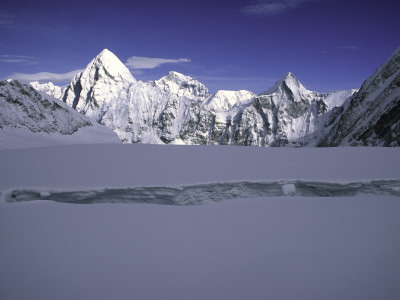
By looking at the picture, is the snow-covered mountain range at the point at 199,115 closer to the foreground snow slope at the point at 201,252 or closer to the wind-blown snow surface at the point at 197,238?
the wind-blown snow surface at the point at 197,238

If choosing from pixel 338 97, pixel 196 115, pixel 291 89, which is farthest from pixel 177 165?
pixel 338 97

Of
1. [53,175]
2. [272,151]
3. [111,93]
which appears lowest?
[53,175]

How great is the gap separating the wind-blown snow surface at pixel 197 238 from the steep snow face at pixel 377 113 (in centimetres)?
4171

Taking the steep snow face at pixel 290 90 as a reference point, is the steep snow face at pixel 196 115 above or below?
below

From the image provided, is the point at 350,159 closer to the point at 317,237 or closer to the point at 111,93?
the point at 317,237

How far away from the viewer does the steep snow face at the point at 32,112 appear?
49.4 meters

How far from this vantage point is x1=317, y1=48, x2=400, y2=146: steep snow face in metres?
39.8

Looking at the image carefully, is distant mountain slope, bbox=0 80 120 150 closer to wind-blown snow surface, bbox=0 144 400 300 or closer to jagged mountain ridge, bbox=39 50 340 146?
wind-blown snow surface, bbox=0 144 400 300

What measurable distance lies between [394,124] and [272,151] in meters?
43.1

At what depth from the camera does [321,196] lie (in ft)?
14.6

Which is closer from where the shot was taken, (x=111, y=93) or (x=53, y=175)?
(x=53, y=175)

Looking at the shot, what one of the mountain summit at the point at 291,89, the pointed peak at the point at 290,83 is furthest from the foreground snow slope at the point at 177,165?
the pointed peak at the point at 290,83

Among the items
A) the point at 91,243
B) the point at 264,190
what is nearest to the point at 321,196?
the point at 264,190

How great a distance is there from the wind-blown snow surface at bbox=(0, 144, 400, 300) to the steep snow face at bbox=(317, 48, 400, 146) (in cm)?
4171
